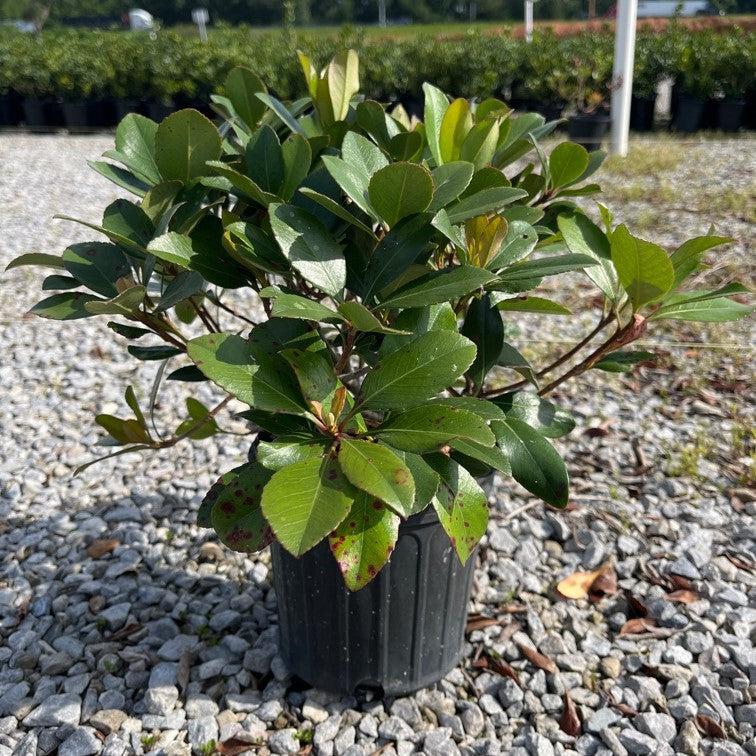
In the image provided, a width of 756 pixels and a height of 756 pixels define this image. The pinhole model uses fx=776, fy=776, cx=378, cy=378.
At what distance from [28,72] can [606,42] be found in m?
7.49

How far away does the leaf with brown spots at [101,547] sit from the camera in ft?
6.95

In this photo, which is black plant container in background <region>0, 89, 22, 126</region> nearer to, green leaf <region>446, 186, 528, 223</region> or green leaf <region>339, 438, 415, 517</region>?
green leaf <region>446, 186, 528, 223</region>

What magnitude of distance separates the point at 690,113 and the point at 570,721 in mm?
8740

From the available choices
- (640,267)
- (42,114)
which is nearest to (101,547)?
(640,267)

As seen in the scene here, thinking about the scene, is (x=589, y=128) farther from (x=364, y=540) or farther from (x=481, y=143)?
(x=364, y=540)

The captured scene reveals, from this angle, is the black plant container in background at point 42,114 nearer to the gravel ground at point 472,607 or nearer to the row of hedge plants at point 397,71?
the row of hedge plants at point 397,71

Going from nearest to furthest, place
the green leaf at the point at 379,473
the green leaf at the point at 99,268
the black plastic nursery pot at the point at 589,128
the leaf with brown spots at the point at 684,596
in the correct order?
the green leaf at the point at 379,473 < the green leaf at the point at 99,268 < the leaf with brown spots at the point at 684,596 < the black plastic nursery pot at the point at 589,128

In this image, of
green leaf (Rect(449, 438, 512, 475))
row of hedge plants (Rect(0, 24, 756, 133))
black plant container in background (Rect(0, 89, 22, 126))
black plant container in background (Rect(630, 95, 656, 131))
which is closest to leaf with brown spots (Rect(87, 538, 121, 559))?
green leaf (Rect(449, 438, 512, 475))

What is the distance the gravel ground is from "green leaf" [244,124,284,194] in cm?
110

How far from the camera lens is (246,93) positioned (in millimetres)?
1453

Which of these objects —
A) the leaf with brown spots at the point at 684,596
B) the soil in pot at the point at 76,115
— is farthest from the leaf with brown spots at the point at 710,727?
the soil in pot at the point at 76,115

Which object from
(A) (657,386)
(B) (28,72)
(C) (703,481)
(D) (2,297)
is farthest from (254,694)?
(B) (28,72)

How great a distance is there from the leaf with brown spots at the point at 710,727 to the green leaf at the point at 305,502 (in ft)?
3.59

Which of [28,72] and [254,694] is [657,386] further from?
[28,72]
